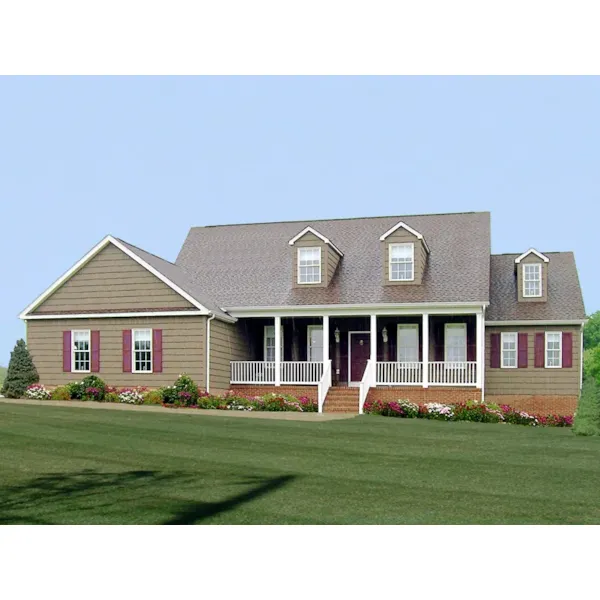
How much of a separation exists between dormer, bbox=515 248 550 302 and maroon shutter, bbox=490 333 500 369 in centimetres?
176

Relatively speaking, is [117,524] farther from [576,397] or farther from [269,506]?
[576,397]

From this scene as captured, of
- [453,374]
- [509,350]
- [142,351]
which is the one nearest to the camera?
[453,374]

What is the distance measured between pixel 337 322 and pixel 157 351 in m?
6.65

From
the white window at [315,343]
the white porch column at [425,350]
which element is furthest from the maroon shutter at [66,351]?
the white porch column at [425,350]

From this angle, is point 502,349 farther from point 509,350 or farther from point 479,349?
point 479,349

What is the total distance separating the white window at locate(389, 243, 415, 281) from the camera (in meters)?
28.6

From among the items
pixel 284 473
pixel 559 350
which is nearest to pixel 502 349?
pixel 559 350

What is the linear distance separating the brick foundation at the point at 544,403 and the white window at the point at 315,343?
6153 mm

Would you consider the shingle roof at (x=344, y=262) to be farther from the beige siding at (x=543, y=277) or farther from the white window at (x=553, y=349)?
the white window at (x=553, y=349)

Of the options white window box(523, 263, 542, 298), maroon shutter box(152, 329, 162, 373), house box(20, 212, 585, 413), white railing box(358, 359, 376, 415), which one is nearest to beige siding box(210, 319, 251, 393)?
house box(20, 212, 585, 413)

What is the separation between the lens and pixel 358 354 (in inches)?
1173

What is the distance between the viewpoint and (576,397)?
28500 millimetres

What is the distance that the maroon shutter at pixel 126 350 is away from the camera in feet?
91.6

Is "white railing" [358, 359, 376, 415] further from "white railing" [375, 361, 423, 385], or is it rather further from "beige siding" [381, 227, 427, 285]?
"beige siding" [381, 227, 427, 285]
